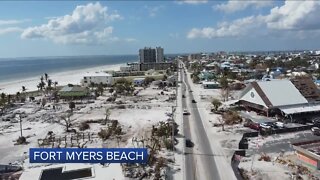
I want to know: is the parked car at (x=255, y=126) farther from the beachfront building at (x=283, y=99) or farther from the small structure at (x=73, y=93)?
the small structure at (x=73, y=93)

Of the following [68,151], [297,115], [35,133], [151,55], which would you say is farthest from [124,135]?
[151,55]

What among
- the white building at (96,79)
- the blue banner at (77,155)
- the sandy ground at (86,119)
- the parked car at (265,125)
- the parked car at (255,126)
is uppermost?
the blue banner at (77,155)

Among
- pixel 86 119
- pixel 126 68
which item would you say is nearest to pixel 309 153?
pixel 86 119

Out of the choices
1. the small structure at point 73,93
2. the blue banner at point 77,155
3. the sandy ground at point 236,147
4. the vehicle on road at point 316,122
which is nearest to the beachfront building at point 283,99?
the vehicle on road at point 316,122

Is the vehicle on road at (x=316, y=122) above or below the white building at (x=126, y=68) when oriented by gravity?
below

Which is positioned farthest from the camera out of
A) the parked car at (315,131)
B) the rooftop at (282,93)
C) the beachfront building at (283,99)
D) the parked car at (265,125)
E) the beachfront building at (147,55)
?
the beachfront building at (147,55)

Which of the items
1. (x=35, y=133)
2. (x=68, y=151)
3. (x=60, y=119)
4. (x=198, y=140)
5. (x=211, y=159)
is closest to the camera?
(x=68, y=151)

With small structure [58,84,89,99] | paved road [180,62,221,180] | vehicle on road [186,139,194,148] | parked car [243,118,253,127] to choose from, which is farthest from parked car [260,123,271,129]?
small structure [58,84,89,99]

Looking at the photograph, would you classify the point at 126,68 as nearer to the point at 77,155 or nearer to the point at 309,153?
the point at 309,153

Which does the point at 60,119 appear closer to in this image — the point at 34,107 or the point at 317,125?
the point at 34,107
